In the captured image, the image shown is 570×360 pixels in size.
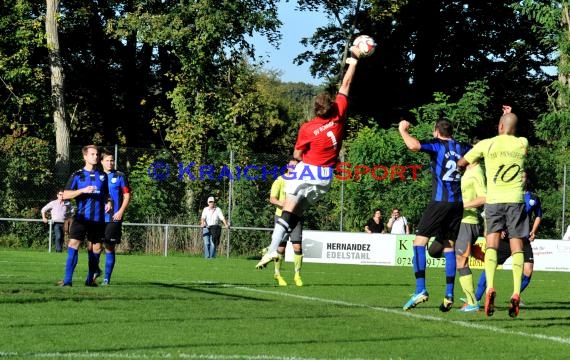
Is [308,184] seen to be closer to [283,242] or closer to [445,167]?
[445,167]

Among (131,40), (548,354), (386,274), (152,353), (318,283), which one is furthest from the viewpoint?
(131,40)

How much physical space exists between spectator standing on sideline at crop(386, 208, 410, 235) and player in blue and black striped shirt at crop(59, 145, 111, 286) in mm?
16447

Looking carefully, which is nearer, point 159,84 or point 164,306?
point 164,306

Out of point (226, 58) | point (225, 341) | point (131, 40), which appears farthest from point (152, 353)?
point (131, 40)

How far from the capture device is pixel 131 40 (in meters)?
44.4

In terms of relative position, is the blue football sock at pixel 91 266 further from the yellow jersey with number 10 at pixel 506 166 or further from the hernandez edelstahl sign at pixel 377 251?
the hernandez edelstahl sign at pixel 377 251

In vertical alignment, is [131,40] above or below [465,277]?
above

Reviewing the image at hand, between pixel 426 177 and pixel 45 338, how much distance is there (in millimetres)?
24469

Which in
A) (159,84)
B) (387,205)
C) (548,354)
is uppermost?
(159,84)

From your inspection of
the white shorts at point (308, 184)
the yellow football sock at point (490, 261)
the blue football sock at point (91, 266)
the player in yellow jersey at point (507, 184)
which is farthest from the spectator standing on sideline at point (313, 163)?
the blue football sock at point (91, 266)

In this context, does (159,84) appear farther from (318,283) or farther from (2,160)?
(318,283)

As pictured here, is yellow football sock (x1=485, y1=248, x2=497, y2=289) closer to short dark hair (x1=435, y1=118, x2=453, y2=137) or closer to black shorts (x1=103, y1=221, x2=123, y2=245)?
short dark hair (x1=435, y1=118, x2=453, y2=137)

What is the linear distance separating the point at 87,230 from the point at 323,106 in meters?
4.80

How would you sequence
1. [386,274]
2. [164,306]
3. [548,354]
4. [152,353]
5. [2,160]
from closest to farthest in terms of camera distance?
[152,353] → [548,354] → [164,306] → [386,274] → [2,160]
